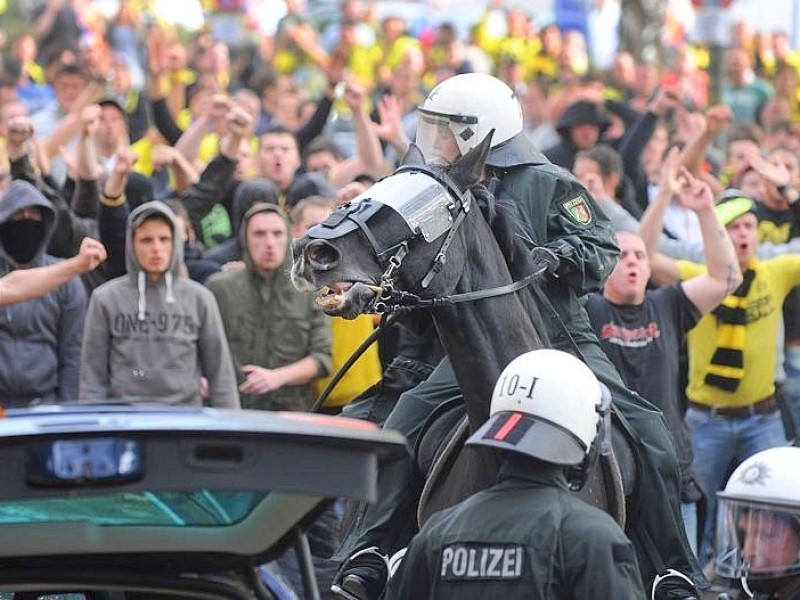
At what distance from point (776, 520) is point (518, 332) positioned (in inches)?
40.6

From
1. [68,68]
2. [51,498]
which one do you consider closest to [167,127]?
[68,68]

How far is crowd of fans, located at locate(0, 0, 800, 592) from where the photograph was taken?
33.7ft

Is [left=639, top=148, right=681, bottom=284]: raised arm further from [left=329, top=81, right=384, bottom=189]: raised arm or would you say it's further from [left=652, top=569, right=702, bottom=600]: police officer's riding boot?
[left=652, top=569, right=702, bottom=600]: police officer's riding boot

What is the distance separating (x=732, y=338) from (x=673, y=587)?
15.1 feet

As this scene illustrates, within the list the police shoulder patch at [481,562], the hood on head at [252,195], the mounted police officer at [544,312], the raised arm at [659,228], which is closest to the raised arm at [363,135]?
the hood on head at [252,195]

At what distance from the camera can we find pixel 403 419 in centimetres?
703

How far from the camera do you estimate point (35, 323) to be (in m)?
10.3

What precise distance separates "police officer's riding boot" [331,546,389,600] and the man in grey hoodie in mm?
3245

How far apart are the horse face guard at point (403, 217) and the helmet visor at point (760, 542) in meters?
1.20

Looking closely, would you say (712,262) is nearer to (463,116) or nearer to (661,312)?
(661,312)

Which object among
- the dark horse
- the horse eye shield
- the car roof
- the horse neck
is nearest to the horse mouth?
the dark horse

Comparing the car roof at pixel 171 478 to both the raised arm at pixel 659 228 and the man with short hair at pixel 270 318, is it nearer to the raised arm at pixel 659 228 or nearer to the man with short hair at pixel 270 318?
the man with short hair at pixel 270 318

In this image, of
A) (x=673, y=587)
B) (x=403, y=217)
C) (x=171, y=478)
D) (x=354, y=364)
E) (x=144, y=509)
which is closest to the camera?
(x=171, y=478)

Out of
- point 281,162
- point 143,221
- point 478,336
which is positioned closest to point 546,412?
point 478,336
